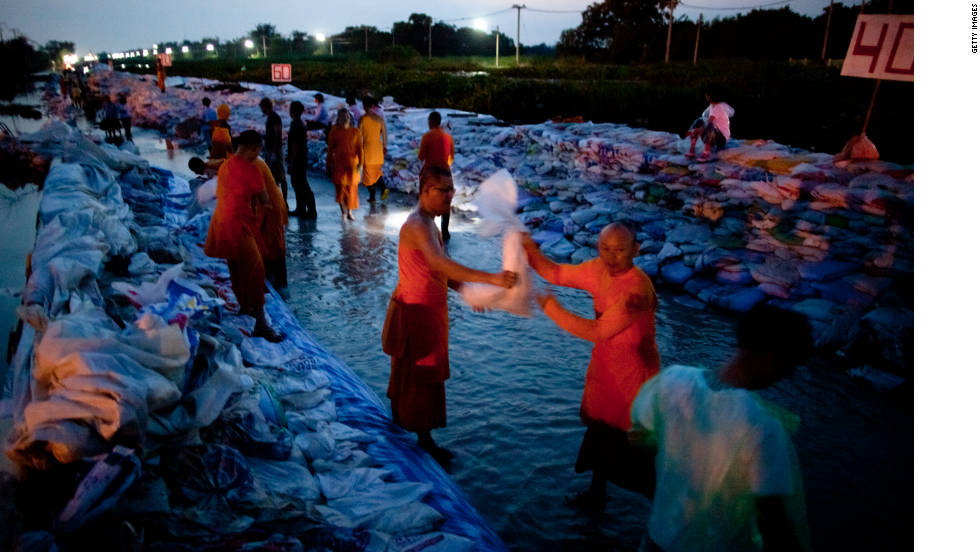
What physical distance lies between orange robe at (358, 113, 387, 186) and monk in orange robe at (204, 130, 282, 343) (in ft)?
12.8

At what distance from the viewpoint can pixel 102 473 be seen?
1.70 meters

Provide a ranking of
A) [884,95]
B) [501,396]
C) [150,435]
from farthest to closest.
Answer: [884,95]
[501,396]
[150,435]

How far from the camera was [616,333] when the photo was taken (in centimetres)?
233

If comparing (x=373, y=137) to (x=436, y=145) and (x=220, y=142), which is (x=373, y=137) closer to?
(x=436, y=145)

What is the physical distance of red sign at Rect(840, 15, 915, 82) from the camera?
3549 mm

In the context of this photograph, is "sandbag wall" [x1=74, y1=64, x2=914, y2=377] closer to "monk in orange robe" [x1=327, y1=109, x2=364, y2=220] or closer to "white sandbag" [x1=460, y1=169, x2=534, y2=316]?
"monk in orange robe" [x1=327, y1=109, x2=364, y2=220]

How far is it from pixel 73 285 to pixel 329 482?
176 cm

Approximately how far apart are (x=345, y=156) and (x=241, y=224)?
146 inches

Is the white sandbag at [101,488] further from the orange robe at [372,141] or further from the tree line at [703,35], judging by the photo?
the tree line at [703,35]

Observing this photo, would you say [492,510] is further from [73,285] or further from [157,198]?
[157,198]

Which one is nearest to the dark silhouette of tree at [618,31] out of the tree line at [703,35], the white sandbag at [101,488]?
the tree line at [703,35]

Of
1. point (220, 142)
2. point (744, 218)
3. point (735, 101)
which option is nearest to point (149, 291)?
point (220, 142)
